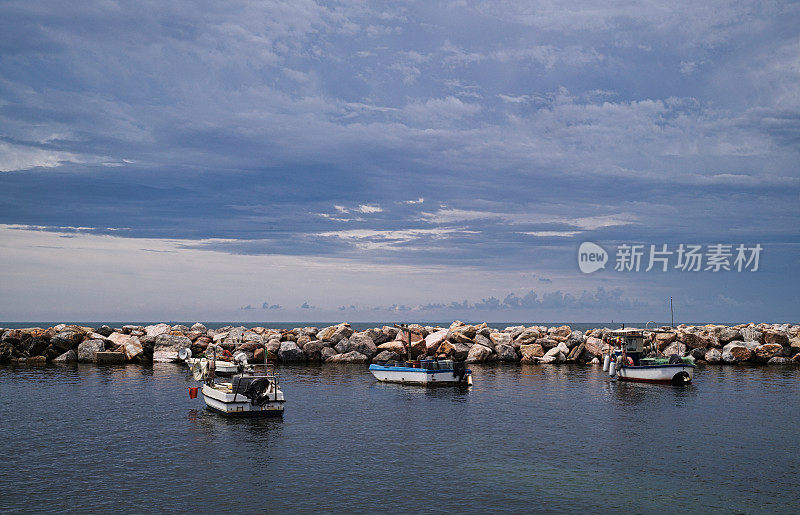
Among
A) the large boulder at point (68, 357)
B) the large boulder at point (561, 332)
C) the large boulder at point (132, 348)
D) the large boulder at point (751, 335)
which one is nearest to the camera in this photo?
the large boulder at point (68, 357)

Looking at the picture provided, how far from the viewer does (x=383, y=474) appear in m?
29.2

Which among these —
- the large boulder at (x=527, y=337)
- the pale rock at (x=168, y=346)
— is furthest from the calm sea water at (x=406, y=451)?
the large boulder at (x=527, y=337)

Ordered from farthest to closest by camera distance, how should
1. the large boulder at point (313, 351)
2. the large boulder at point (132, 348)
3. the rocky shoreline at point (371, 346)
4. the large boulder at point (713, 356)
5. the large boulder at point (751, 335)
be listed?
the large boulder at point (751, 335) → the large boulder at point (313, 351) → the large boulder at point (713, 356) → the rocky shoreline at point (371, 346) → the large boulder at point (132, 348)

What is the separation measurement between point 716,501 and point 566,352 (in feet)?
208

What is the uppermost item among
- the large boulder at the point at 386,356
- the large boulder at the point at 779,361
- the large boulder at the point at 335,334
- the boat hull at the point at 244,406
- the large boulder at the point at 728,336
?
the large boulder at the point at 335,334

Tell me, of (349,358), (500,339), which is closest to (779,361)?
(500,339)

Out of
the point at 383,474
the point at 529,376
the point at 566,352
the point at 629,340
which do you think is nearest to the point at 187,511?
the point at 383,474

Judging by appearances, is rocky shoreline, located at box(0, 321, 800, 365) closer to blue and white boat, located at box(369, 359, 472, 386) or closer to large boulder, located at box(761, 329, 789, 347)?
large boulder, located at box(761, 329, 789, 347)

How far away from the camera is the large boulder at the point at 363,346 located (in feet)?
290

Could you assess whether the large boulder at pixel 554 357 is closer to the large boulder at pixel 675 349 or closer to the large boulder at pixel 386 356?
the large boulder at pixel 675 349

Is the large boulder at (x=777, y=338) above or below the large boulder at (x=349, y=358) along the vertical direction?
above

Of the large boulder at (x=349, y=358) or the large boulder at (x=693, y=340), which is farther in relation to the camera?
the large boulder at (x=693, y=340)

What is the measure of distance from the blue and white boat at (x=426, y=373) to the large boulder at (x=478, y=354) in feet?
68.7

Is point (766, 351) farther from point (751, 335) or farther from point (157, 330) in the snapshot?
point (157, 330)
